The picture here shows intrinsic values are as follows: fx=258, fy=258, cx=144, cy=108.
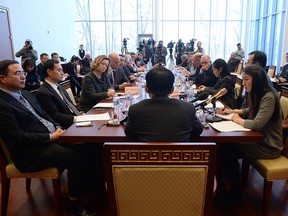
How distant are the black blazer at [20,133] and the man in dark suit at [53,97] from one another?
396 mm

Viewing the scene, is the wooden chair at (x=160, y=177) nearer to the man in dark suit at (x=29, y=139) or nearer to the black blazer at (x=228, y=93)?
the man in dark suit at (x=29, y=139)

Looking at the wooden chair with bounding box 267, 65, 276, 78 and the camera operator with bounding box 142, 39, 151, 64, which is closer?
the wooden chair with bounding box 267, 65, 276, 78

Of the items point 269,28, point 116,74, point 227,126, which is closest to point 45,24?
point 116,74

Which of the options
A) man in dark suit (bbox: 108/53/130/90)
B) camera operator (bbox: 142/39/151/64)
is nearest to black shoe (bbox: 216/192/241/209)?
man in dark suit (bbox: 108/53/130/90)

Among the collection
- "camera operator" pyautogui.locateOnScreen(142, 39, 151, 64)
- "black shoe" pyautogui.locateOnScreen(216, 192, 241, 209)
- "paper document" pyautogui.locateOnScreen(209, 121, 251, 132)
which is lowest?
"black shoe" pyautogui.locateOnScreen(216, 192, 241, 209)

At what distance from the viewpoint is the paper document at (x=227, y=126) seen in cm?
176

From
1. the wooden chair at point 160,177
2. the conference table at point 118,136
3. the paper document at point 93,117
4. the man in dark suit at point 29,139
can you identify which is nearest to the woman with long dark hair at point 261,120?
the conference table at point 118,136

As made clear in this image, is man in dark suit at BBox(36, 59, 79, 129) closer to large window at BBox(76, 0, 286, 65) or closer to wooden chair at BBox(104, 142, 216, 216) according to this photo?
wooden chair at BBox(104, 142, 216, 216)

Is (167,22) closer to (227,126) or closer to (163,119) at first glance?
(227,126)

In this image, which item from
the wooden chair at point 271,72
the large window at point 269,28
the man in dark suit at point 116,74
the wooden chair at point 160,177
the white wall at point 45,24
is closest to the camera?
the wooden chair at point 160,177

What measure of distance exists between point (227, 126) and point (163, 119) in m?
0.71

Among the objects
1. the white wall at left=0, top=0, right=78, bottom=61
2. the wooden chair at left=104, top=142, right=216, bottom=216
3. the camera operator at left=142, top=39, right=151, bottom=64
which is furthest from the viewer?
the camera operator at left=142, top=39, right=151, bottom=64

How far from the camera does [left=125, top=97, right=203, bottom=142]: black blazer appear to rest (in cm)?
133

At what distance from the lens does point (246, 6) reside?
12.0 metres
